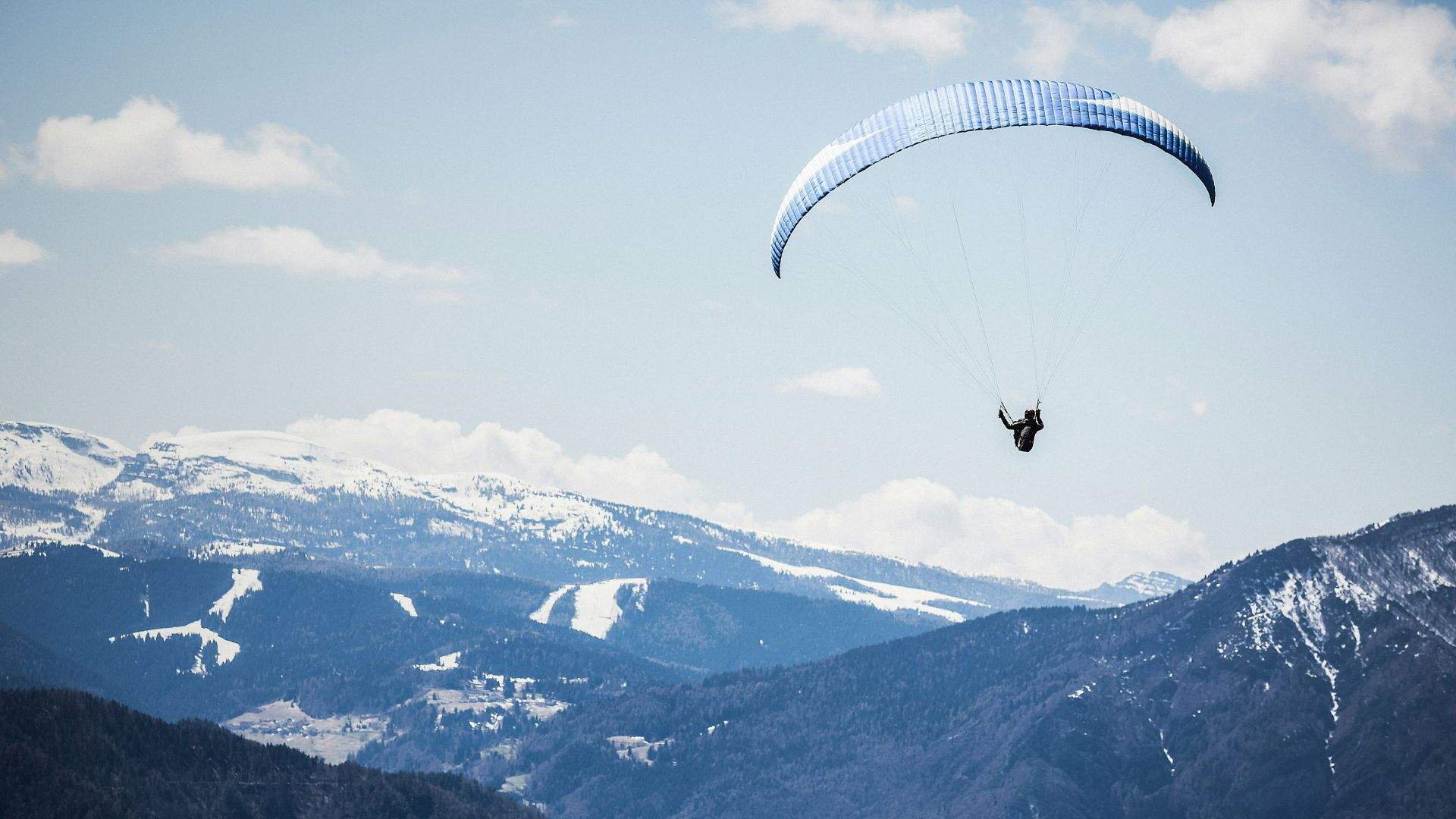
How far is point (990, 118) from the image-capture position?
81.0 metres

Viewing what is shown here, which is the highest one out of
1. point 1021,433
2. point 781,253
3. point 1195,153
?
point 1195,153

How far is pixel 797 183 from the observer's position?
3501 inches

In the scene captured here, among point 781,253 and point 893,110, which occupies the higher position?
point 893,110

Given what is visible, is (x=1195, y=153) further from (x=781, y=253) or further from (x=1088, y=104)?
(x=781, y=253)

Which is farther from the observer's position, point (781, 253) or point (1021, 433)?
point (781, 253)

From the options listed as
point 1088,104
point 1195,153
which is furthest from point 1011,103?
point 1195,153

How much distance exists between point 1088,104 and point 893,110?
33.9 ft

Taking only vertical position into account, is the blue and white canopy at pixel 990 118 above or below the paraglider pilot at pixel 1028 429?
above

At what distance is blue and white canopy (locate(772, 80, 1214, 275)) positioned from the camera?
267 feet

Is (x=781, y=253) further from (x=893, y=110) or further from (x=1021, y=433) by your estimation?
(x=1021, y=433)

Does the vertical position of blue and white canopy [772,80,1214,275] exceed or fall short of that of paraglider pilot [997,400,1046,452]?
it exceeds it

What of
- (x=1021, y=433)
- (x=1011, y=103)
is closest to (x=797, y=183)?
Answer: (x=1011, y=103)

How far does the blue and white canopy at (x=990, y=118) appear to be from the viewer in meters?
81.4

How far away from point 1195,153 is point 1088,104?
8500 mm
